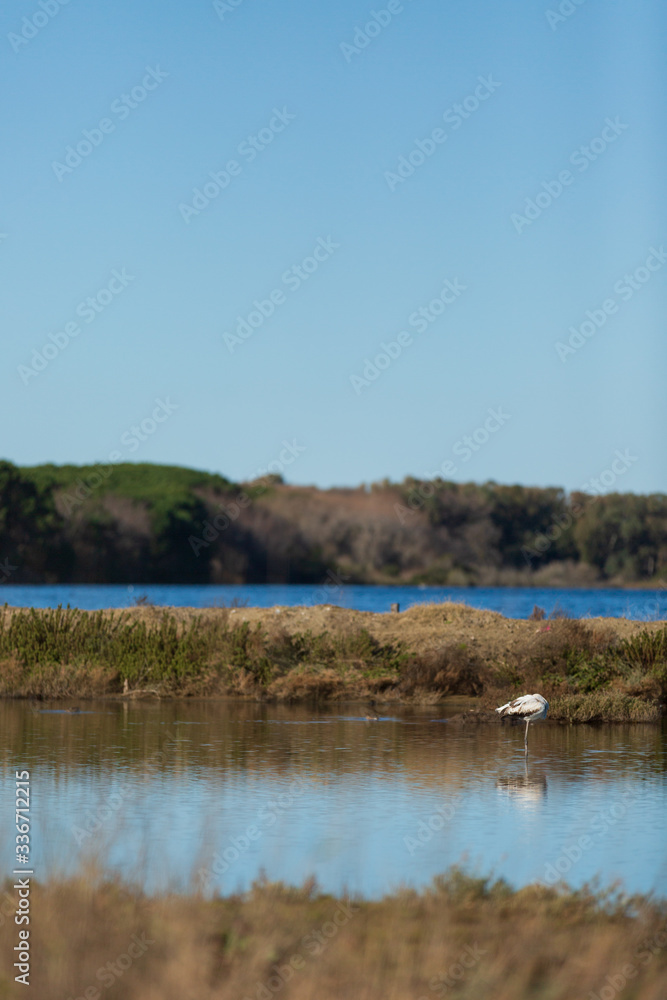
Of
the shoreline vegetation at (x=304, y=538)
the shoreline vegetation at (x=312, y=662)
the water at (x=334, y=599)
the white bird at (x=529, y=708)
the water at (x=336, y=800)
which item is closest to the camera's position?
the water at (x=336, y=800)

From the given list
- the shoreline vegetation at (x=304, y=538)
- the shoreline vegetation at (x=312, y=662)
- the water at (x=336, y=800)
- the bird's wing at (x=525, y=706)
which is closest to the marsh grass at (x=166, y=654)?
the shoreline vegetation at (x=312, y=662)

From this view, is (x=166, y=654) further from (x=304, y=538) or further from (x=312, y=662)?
(x=304, y=538)

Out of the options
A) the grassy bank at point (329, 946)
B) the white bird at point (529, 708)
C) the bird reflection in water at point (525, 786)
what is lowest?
the bird reflection in water at point (525, 786)

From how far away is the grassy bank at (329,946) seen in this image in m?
6.27

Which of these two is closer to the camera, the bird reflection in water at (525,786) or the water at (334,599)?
the bird reflection in water at (525,786)

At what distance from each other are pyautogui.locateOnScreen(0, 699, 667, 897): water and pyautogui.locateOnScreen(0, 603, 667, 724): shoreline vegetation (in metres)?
2.68

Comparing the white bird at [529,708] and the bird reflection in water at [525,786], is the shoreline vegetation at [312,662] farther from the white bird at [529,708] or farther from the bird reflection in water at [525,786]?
the bird reflection in water at [525,786]

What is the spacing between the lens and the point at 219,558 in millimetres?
101000

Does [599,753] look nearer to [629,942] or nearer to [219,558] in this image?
[629,942]

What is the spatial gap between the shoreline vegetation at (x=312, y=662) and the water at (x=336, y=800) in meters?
2.68

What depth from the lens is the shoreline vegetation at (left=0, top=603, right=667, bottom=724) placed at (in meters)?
22.3

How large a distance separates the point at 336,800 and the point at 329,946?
536 centimetres

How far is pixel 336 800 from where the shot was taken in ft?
40.1

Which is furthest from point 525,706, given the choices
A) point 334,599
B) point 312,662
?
point 334,599
